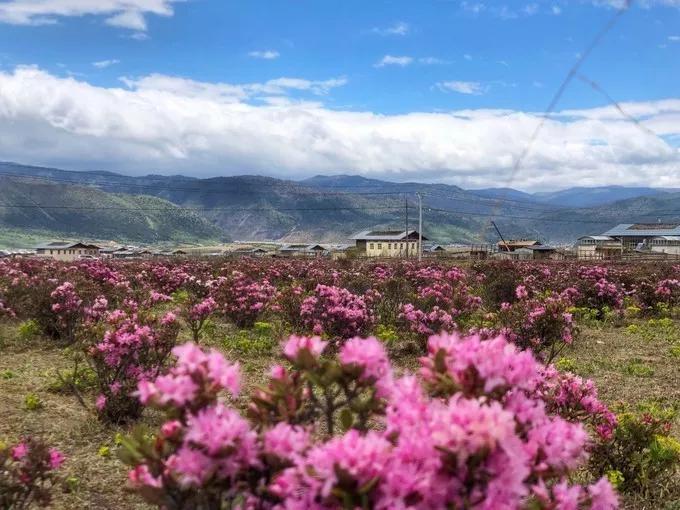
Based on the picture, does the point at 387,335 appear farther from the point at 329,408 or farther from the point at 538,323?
the point at 329,408

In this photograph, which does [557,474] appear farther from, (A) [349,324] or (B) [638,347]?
(B) [638,347]

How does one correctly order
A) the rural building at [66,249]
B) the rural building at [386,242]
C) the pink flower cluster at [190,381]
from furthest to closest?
the rural building at [66,249] → the rural building at [386,242] → the pink flower cluster at [190,381]

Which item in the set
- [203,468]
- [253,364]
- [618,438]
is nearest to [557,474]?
[203,468]

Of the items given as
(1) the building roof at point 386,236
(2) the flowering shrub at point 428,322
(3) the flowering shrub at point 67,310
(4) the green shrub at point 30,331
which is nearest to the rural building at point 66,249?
(1) the building roof at point 386,236

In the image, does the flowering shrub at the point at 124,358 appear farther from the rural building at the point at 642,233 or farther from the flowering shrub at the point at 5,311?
the rural building at the point at 642,233

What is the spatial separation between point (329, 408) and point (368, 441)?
759 millimetres

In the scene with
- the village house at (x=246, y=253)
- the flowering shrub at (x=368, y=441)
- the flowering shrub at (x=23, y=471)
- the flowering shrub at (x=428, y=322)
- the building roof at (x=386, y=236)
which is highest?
the flowering shrub at (x=368, y=441)

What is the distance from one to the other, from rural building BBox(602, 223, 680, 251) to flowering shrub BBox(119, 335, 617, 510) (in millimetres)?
123629

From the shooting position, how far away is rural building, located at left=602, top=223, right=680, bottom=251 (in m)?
117

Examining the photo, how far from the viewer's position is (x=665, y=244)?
4299 inches

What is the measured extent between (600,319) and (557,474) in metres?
16.8

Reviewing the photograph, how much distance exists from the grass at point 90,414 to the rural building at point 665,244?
326 ft

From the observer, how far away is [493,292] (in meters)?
19.2

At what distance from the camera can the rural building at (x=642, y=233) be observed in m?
117
